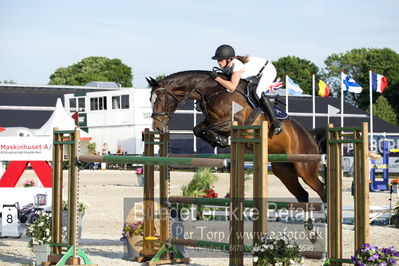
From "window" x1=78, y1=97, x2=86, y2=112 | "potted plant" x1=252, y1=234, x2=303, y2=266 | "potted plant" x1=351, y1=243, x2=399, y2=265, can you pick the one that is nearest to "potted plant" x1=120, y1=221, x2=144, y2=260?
"potted plant" x1=252, y1=234, x2=303, y2=266

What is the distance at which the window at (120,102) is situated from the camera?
30.6m

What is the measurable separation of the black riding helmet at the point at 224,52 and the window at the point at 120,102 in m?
23.9

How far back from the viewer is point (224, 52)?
21.9 ft

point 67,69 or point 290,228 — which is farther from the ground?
point 67,69

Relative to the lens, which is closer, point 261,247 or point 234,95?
point 261,247

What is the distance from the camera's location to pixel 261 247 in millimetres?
4555

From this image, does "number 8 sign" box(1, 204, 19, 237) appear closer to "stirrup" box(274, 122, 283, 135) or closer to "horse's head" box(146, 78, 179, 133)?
"horse's head" box(146, 78, 179, 133)

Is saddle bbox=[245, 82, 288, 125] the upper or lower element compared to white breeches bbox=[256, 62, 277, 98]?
lower

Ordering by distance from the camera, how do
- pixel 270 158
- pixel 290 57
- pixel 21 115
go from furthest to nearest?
pixel 290 57, pixel 21 115, pixel 270 158

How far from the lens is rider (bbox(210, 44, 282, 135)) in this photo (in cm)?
668

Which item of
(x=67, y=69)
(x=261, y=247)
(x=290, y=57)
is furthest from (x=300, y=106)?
(x=261, y=247)

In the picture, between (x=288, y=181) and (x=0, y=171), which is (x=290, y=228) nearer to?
(x=288, y=181)

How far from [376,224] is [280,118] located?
3.44 m

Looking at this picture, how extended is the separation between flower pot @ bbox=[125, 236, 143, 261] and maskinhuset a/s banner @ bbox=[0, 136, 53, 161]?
84.9 inches
